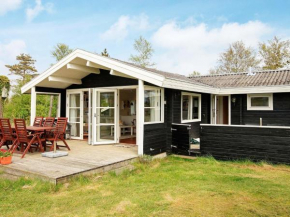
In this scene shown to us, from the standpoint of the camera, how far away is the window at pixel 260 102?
8867 millimetres

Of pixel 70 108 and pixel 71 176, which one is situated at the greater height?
pixel 70 108

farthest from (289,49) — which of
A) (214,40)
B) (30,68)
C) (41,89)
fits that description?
(30,68)

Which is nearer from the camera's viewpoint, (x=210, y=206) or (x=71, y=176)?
(x=210, y=206)

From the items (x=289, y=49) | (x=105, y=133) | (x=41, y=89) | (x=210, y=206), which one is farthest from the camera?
(x=289, y=49)

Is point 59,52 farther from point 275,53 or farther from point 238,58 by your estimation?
point 275,53

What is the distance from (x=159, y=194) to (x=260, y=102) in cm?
695

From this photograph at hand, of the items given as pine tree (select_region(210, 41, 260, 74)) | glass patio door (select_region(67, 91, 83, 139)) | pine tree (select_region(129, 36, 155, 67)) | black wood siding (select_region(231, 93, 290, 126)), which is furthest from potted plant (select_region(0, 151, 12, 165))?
pine tree (select_region(210, 41, 260, 74))

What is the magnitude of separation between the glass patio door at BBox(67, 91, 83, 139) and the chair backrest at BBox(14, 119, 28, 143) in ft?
9.74

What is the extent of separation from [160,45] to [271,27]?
931 cm

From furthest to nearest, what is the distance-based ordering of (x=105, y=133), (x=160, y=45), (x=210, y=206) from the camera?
(x=160, y=45), (x=105, y=133), (x=210, y=206)

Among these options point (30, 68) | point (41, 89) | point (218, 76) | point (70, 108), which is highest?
point (30, 68)

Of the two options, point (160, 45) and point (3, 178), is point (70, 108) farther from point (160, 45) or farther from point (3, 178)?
point (160, 45)

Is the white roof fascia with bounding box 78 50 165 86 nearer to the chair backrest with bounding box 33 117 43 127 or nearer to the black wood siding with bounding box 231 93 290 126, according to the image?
the chair backrest with bounding box 33 117 43 127

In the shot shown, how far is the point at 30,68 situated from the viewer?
2767cm
